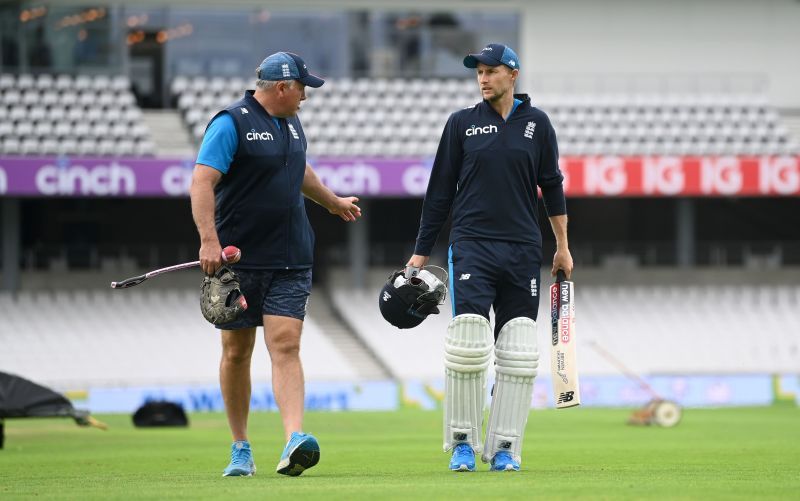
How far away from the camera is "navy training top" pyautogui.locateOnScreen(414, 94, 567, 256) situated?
8039mm

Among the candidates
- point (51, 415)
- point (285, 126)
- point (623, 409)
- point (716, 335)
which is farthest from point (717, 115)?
point (285, 126)

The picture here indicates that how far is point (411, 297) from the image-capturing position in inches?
322

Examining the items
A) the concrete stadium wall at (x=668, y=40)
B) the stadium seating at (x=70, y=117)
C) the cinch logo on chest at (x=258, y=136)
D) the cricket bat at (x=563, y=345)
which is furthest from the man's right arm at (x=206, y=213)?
the concrete stadium wall at (x=668, y=40)

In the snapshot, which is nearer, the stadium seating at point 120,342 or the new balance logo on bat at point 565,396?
the new balance logo on bat at point 565,396

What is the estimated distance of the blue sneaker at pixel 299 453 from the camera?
7.52 m

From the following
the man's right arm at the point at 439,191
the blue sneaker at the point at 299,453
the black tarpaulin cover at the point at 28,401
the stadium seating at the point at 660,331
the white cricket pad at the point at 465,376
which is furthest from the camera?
the stadium seating at the point at 660,331

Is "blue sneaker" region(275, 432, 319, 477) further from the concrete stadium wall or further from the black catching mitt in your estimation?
the concrete stadium wall

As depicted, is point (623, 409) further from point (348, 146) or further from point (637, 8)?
point (637, 8)

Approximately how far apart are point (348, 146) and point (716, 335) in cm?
872

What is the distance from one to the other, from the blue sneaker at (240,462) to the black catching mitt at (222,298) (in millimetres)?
774

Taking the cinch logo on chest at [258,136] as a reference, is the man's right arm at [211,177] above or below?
below

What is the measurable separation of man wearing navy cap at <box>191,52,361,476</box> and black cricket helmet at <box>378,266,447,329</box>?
46 centimetres

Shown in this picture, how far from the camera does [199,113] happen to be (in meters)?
32.4

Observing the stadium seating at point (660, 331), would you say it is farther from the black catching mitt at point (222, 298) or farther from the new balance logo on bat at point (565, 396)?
the black catching mitt at point (222, 298)
